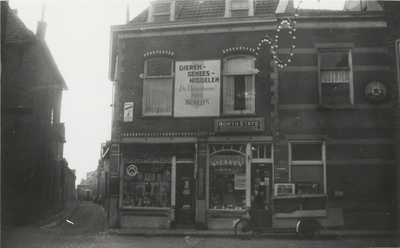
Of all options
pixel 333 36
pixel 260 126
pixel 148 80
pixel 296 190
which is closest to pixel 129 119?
pixel 148 80

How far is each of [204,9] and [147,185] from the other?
Result: 6989 millimetres

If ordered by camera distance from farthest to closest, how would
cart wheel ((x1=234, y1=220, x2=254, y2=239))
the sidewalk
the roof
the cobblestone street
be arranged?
the roof, the sidewalk, cart wheel ((x1=234, y1=220, x2=254, y2=239)), the cobblestone street

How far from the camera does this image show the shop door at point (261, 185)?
1320 centimetres

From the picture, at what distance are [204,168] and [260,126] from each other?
8.09 ft

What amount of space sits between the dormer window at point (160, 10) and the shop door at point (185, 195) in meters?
5.66

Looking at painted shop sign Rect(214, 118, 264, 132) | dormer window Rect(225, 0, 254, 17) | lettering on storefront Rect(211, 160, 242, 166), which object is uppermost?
dormer window Rect(225, 0, 254, 17)

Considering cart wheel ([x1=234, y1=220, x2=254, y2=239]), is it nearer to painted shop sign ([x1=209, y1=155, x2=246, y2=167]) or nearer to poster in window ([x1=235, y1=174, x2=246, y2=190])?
poster in window ([x1=235, y1=174, x2=246, y2=190])

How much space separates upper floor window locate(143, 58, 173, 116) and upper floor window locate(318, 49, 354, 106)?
17.8ft

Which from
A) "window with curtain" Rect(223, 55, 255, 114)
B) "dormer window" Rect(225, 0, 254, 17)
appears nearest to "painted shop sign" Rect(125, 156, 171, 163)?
"window with curtain" Rect(223, 55, 255, 114)

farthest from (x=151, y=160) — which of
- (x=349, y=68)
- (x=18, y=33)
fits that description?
(x=349, y=68)

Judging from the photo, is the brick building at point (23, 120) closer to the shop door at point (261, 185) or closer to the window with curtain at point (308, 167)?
the shop door at point (261, 185)

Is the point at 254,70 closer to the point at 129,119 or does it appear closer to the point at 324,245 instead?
the point at 129,119

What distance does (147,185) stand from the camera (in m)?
14.1

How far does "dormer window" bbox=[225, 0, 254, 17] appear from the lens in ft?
46.5
